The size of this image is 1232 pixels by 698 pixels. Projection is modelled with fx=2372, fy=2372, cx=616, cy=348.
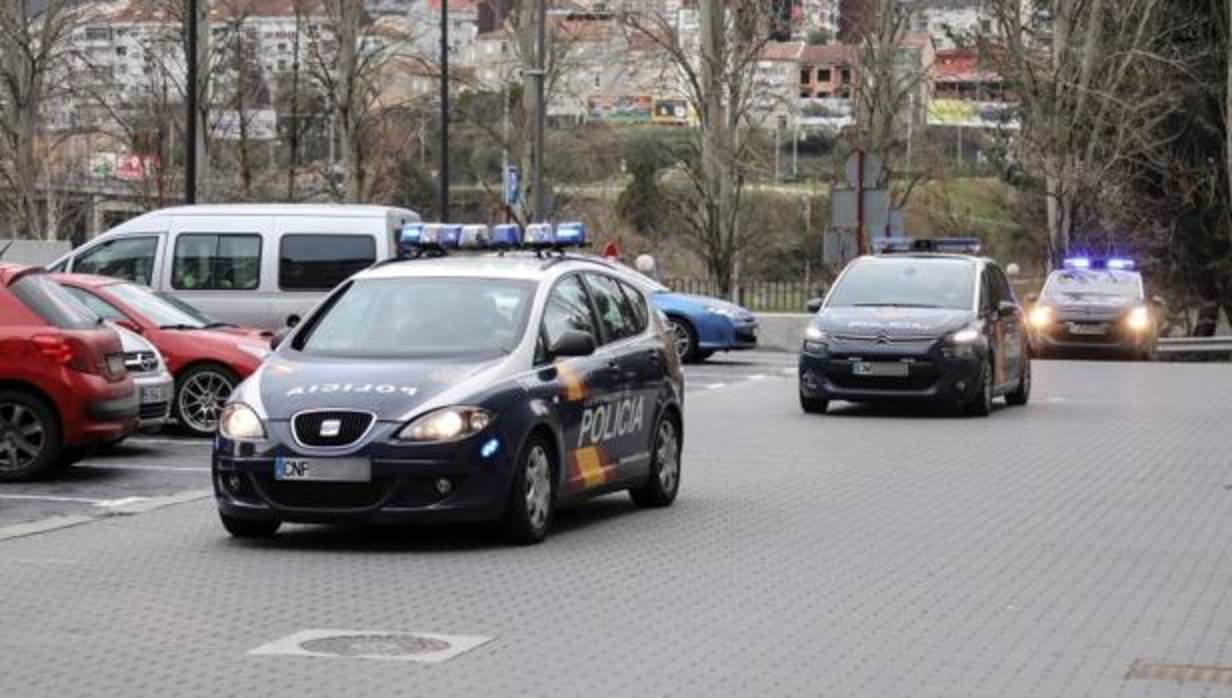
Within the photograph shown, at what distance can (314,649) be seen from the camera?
9.33m

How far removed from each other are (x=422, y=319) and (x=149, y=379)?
17.4ft

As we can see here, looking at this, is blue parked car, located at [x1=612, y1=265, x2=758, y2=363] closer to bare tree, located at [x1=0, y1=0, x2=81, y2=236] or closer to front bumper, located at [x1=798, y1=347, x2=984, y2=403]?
front bumper, located at [x1=798, y1=347, x2=984, y2=403]

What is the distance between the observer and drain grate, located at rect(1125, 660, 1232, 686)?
8.90 m

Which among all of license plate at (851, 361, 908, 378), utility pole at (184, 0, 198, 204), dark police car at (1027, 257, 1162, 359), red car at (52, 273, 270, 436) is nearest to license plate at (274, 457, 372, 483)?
red car at (52, 273, 270, 436)

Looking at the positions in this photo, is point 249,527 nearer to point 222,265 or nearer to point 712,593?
point 712,593

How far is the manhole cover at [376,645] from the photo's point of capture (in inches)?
365

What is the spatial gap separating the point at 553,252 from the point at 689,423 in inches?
301

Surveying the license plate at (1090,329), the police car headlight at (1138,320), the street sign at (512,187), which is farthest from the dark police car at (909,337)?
the street sign at (512,187)

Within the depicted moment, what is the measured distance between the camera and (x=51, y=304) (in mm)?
16469

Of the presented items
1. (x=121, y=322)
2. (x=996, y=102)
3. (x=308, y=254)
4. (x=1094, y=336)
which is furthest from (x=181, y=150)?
(x=121, y=322)

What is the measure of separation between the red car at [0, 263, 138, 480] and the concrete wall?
83.7 ft

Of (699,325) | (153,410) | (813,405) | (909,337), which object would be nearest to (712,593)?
(153,410)

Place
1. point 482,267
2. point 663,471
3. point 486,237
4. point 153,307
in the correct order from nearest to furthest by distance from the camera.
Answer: point 482,267 → point 486,237 → point 663,471 → point 153,307

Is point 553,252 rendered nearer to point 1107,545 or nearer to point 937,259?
point 1107,545
